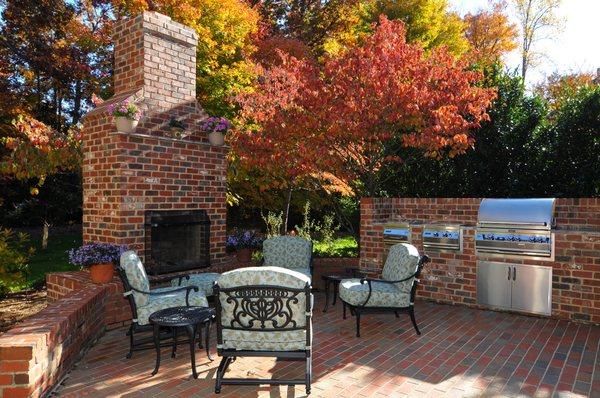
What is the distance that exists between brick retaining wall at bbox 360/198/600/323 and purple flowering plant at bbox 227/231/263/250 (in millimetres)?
1894

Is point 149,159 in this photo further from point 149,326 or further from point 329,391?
point 329,391

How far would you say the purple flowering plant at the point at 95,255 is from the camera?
5098mm

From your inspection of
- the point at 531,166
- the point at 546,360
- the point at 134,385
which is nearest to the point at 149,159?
the point at 134,385

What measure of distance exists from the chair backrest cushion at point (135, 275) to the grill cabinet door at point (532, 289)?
488 cm

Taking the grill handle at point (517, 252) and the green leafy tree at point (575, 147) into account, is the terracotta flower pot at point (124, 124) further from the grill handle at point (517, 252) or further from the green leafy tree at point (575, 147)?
the green leafy tree at point (575, 147)

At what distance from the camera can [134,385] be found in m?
3.65

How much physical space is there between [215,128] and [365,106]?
2397 mm

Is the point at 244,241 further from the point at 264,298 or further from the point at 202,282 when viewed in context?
the point at 264,298

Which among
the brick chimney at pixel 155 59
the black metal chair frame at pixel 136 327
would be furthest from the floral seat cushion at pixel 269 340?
the brick chimney at pixel 155 59

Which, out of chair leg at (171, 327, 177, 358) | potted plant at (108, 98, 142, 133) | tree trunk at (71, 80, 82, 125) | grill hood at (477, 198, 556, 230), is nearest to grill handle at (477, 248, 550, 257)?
grill hood at (477, 198, 556, 230)

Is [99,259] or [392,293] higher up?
[99,259]

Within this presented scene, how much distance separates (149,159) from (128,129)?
0.52 metres

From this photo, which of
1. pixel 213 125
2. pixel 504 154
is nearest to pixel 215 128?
pixel 213 125

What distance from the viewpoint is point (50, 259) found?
37.1 ft
